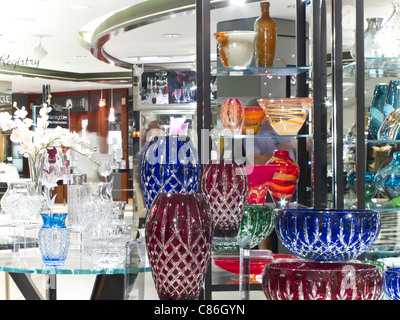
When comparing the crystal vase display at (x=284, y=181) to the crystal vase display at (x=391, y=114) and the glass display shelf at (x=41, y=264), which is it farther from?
the glass display shelf at (x=41, y=264)

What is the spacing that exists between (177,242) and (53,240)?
3.60 ft

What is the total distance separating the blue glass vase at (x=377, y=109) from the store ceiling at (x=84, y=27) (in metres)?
2.46

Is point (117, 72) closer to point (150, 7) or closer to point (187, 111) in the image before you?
point (187, 111)

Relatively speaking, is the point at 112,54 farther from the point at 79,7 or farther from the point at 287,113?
the point at 287,113

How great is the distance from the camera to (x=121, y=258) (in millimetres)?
1932

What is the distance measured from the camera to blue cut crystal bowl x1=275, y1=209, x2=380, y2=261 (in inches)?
38.7

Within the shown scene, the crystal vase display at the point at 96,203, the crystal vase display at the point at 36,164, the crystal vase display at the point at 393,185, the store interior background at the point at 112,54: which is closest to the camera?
the crystal vase display at the point at 96,203

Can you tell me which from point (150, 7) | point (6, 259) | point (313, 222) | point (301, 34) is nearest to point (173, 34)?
point (150, 7)

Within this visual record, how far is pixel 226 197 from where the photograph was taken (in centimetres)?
140

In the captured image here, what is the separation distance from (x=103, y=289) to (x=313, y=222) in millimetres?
2104

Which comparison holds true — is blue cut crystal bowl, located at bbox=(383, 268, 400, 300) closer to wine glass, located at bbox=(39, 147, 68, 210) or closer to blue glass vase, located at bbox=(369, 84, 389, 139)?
wine glass, located at bbox=(39, 147, 68, 210)

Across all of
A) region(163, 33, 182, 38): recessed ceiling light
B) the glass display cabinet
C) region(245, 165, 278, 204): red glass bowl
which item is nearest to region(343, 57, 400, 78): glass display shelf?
the glass display cabinet

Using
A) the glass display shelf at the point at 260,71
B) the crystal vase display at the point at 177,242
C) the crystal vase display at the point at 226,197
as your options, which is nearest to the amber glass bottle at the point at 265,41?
the glass display shelf at the point at 260,71

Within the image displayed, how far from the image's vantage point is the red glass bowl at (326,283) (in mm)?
872
